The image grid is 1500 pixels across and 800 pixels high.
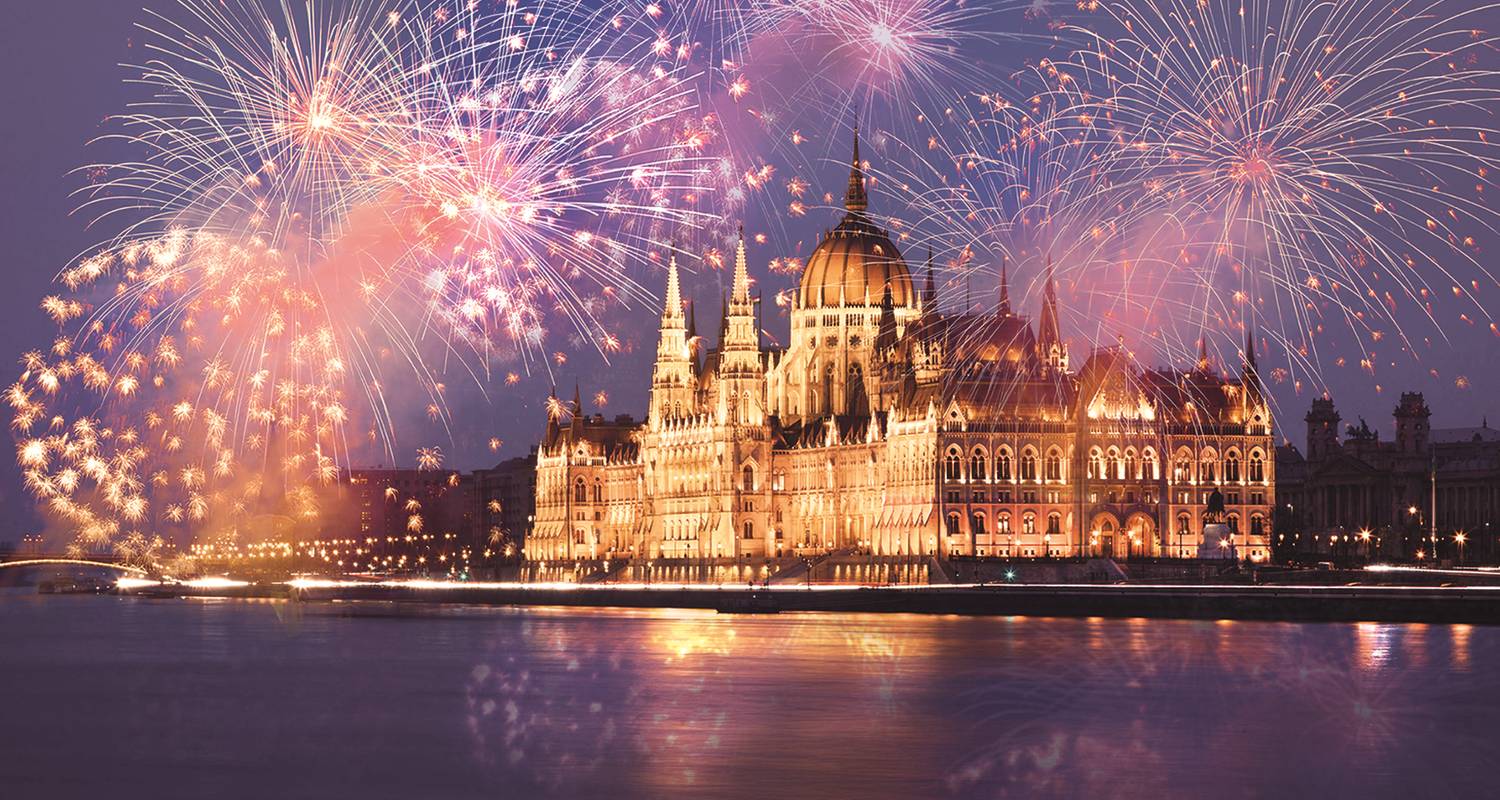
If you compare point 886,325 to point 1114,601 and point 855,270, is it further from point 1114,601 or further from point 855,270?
point 1114,601

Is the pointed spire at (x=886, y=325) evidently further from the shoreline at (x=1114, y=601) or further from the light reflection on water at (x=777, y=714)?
the light reflection on water at (x=777, y=714)

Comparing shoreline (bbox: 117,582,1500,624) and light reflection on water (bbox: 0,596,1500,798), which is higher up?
shoreline (bbox: 117,582,1500,624)

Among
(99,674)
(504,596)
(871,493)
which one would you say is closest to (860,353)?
(871,493)

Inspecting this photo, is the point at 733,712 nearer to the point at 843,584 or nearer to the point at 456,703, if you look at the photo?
the point at 456,703

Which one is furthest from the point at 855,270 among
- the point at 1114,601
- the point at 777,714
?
the point at 777,714

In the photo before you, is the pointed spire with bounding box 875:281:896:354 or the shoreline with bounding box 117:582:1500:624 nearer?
the shoreline with bounding box 117:582:1500:624

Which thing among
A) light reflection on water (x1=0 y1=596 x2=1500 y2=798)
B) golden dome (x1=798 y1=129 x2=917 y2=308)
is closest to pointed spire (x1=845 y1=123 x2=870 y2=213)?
golden dome (x1=798 y1=129 x2=917 y2=308)

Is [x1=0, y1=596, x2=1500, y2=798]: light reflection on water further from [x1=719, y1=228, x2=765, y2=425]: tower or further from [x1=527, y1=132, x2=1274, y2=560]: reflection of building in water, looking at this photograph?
[x1=719, y1=228, x2=765, y2=425]: tower
